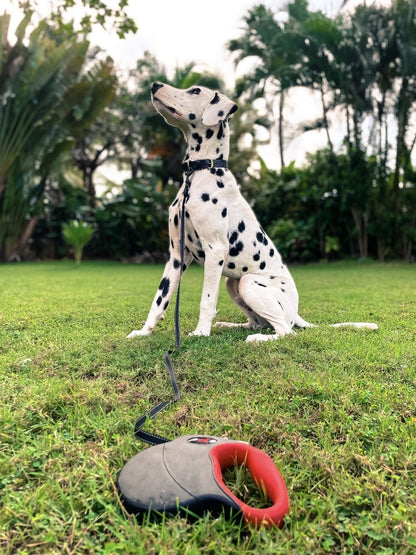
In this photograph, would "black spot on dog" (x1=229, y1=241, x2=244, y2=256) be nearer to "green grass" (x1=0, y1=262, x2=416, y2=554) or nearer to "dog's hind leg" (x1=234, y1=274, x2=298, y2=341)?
"dog's hind leg" (x1=234, y1=274, x2=298, y2=341)

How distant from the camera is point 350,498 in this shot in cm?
129

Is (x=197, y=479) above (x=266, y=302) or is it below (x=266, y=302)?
below

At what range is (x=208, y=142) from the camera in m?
3.09

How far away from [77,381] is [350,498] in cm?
146

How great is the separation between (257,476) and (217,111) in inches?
98.1

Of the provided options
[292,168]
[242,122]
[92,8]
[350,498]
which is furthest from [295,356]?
[242,122]

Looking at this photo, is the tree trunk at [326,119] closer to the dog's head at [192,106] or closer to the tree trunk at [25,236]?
the tree trunk at [25,236]

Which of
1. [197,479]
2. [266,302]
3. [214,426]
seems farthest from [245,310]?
[197,479]

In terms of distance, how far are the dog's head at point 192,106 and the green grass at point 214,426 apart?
5.34 feet

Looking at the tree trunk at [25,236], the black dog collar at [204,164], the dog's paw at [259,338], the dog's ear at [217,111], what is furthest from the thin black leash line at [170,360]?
the tree trunk at [25,236]

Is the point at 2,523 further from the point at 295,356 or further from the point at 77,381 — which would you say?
the point at 295,356

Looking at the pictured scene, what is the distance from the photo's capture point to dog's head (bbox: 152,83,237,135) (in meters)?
2.94

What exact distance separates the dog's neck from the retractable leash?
7.41 feet

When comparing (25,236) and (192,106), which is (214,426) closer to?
(192,106)
